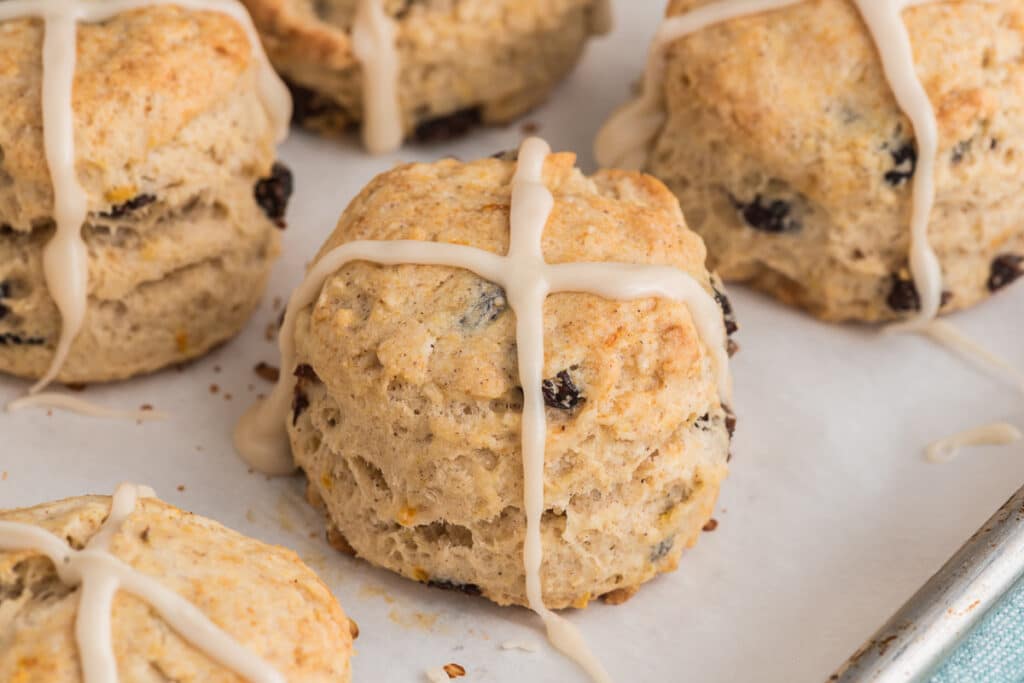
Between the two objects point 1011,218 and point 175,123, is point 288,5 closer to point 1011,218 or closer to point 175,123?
point 175,123

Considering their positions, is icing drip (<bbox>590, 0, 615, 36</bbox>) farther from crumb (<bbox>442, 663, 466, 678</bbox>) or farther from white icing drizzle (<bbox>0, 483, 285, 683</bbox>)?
white icing drizzle (<bbox>0, 483, 285, 683</bbox>)

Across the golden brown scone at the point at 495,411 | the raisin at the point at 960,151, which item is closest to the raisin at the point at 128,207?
the golden brown scone at the point at 495,411

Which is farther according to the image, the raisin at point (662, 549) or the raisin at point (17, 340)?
the raisin at point (17, 340)

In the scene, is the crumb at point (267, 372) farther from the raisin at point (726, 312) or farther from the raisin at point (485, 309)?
the raisin at point (726, 312)

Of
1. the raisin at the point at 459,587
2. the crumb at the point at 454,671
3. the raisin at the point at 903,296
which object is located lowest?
the crumb at the point at 454,671

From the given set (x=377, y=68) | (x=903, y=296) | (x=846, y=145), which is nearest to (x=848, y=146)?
(x=846, y=145)

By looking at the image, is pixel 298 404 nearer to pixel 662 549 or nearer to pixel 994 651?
pixel 662 549
